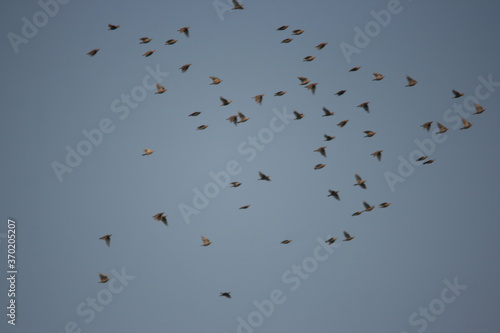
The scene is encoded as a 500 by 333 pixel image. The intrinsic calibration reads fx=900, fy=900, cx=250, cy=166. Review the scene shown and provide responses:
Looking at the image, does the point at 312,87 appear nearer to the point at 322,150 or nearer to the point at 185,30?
the point at 322,150

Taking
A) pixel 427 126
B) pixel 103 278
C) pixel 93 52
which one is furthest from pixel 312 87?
pixel 103 278

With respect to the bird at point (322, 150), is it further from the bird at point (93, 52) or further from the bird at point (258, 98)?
the bird at point (93, 52)

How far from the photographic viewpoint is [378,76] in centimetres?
5853

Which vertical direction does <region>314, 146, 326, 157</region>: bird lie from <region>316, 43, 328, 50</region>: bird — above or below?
below

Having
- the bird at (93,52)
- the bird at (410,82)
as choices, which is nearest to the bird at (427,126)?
the bird at (410,82)

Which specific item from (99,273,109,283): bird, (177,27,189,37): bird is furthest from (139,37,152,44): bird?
(99,273,109,283): bird

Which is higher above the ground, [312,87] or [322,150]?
[312,87]

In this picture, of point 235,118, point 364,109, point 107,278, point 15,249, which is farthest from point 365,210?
point 15,249

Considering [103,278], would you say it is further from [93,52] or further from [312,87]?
[312,87]

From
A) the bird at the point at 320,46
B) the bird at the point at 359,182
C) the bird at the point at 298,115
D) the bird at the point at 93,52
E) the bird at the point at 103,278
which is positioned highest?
the bird at the point at 93,52

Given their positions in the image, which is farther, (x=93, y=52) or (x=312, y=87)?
(x=312, y=87)

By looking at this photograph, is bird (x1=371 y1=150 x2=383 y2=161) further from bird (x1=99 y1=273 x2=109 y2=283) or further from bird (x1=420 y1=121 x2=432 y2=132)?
bird (x1=99 y1=273 x2=109 y2=283)

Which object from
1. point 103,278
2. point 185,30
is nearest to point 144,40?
point 185,30

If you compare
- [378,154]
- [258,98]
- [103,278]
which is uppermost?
[258,98]
